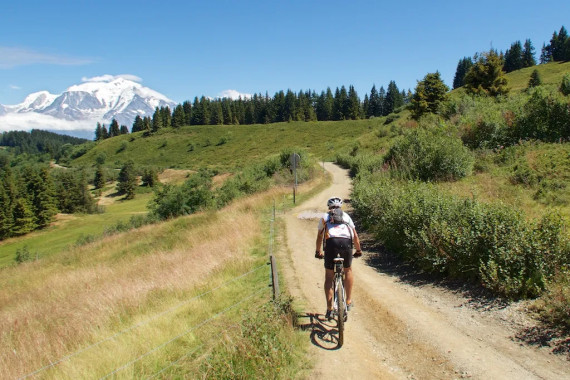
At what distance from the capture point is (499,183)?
50.4 ft

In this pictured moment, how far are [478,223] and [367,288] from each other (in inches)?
117

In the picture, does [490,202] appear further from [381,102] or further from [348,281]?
[381,102]

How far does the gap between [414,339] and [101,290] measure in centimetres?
884

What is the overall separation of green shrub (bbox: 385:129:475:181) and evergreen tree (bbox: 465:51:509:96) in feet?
86.1

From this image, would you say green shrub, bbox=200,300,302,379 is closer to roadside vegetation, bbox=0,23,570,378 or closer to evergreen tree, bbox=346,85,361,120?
roadside vegetation, bbox=0,23,570,378

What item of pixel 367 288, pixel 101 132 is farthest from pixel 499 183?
pixel 101 132

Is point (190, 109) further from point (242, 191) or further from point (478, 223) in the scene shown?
point (478, 223)

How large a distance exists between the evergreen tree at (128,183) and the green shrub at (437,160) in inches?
3551

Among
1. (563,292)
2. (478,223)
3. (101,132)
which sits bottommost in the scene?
(563,292)

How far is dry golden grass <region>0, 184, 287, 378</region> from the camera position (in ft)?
23.1

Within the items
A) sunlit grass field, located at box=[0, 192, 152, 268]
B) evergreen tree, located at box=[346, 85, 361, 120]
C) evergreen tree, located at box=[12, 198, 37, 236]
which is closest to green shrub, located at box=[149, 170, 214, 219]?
sunlit grass field, located at box=[0, 192, 152, 268]

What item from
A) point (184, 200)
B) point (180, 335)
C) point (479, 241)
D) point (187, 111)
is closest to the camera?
point (180, 335)

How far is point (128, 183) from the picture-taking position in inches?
3775

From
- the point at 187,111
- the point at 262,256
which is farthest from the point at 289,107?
the point at 262,256
